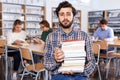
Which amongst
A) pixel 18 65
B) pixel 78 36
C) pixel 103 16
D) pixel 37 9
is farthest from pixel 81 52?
pixel 103 16

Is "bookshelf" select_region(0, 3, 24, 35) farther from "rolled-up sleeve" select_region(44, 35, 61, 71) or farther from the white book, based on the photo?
the white book

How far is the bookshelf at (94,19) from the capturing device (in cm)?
820

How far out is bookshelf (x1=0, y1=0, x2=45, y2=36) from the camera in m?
6.24

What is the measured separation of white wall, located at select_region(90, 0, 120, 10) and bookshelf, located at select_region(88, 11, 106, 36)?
0.89 ft

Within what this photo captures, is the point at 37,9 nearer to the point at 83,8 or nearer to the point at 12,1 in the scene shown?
the point at 12,1

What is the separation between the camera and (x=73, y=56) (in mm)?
1521

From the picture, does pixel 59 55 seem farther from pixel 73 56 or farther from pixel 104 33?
pixel 104 33

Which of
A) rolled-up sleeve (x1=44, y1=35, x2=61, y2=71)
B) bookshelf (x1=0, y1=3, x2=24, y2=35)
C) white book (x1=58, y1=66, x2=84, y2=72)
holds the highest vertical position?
bookshelf (x1=0, y1=3, x2=24, y2=35)

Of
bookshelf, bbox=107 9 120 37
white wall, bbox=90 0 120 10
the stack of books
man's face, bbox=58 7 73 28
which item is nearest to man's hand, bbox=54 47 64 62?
the stack of books

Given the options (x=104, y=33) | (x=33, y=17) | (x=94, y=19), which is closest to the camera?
(x=104, y=33)

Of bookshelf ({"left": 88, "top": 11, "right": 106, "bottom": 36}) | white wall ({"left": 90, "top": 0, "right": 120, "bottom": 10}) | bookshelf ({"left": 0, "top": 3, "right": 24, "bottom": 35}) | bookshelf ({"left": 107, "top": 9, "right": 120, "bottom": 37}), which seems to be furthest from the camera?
bookshelf ({"left": 88, "top": 11, "right": 106, "bottom": 36})

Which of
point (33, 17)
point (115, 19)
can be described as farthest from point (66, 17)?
point (115, 19)

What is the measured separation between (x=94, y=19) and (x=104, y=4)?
28.1 inches

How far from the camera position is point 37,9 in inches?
279
